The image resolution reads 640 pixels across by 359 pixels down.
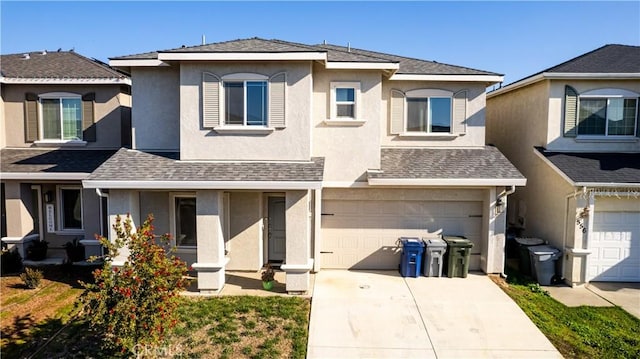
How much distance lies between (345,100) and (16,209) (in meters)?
10.8

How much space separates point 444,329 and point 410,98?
7.31m

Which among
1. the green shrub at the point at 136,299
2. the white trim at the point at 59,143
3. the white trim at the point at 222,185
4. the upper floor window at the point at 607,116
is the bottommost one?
the green shrub at the point at 136,299

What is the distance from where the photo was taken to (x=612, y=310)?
9.24 m

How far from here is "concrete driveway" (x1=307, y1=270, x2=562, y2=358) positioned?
23.8 ft

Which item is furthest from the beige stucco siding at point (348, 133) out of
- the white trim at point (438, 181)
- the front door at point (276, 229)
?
the front door at point (276, 229)

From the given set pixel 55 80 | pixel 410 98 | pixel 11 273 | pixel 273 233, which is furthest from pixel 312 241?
pixel 55 80

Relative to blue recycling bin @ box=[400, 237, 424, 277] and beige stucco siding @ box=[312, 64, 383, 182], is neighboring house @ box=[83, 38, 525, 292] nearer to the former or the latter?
beige stucco siding @ box=[312, 64, 383, 182]

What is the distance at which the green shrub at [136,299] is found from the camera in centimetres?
609

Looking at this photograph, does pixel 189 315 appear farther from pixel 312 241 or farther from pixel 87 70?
pixel 87 70

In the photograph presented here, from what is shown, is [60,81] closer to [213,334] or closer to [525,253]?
[213,334]

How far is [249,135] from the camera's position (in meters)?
10.3

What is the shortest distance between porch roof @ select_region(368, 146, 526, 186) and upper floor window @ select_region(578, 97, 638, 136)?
2.94 metres

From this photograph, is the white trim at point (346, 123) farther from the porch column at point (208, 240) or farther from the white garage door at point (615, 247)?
the white garage door at point (615, 247)

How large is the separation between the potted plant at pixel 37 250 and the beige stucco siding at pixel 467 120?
37.0ft
